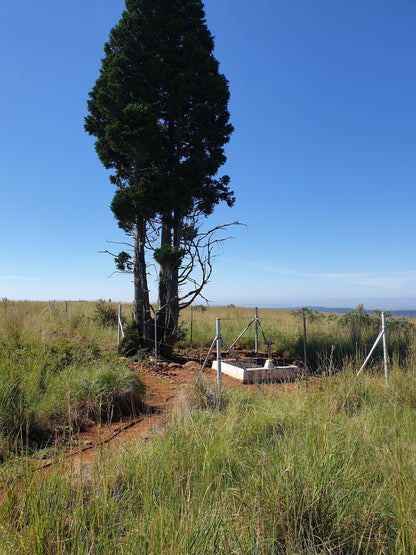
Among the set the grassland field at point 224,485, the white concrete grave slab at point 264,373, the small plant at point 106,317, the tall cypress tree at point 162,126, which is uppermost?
the tall cypress tree at point 162,126

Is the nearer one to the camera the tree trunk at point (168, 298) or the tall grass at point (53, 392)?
the tall grass at point (53, 392)

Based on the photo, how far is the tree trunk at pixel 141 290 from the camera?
34.8 feet

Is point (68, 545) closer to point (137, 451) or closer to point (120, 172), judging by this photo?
point (137, 451)

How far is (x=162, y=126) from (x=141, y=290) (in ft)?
18.2

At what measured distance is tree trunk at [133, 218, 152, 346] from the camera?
10.6m

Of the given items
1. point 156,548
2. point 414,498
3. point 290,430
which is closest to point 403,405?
point 290,430

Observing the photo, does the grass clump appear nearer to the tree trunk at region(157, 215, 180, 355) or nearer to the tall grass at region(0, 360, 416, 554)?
the tall grass at region(0, 360, 416, 554)

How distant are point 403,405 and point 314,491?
3540 mm

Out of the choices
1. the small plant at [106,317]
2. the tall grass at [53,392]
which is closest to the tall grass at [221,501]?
the tall grass at [53,392]

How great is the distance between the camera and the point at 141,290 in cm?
1070

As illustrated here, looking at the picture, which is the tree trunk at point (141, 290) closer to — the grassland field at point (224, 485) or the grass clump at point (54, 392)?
the grass clump at point (54, 392)

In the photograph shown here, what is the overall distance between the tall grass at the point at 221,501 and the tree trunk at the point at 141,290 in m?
7.15

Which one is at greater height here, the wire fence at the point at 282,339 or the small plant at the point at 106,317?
the small plant at the point at 106,317

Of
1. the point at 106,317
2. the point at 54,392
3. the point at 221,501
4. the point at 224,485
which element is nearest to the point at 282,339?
the point at 106,317
